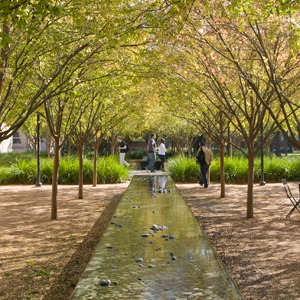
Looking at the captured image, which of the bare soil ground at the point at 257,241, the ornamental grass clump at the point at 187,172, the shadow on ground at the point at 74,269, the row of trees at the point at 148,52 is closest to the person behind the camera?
the shadow on ground at the point at 74,269

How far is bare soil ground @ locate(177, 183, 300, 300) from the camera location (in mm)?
4730

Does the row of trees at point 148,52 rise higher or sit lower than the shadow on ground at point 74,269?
higher

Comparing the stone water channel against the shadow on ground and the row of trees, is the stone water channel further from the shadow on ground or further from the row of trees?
the row of trees

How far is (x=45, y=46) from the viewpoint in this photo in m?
6.76

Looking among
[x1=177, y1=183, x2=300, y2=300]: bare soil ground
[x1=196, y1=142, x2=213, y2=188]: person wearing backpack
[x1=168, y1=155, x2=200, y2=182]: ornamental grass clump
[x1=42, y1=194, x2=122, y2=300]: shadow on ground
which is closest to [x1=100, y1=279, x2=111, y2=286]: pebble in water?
[x1=42, y1=194, x2=122, y2=300]: shadow on ground

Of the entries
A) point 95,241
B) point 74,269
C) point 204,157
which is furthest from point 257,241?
point 204,157

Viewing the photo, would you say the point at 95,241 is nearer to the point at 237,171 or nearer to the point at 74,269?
the point at 74,269

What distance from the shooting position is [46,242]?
22.9 ft

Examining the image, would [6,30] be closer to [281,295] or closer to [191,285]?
[191,285]

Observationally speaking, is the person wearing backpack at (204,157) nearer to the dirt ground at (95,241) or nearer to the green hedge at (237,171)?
the dirt ground at (95,241)

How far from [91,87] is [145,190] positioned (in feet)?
10.5

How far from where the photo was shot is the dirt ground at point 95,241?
15.6 ft

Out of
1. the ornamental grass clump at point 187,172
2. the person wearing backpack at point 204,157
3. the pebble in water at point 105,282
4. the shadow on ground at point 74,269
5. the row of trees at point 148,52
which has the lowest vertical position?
the shadow on ground at point 74,269

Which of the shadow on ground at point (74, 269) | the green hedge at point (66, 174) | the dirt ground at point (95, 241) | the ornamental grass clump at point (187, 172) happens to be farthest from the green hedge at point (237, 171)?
the shadow on ground at point (74, 269)
